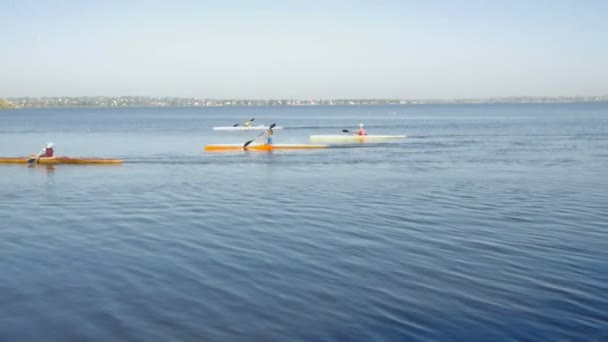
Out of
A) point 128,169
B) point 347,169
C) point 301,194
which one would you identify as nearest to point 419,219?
point 301,194

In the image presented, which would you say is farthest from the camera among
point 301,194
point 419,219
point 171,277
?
point 301,194

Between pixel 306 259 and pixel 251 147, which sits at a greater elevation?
pixel 251 147

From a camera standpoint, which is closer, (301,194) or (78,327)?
(78,327)

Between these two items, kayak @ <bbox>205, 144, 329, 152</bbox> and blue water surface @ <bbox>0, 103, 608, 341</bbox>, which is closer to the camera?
blue water surface @ <bbox>0, 103, 608, 341</bbox>

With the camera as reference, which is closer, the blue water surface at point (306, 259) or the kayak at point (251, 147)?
the blue water surface at point (306, 259)

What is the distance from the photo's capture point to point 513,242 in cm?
1458

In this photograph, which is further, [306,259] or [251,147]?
[251,147]

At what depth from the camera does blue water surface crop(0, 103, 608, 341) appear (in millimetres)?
9359

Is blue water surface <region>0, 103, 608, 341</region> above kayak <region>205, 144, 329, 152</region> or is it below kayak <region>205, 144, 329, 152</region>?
below

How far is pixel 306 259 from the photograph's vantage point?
43.0 ft

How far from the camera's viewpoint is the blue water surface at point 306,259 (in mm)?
9359

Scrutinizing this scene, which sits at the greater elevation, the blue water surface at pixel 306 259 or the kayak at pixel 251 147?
the kayak at pixel 251 147

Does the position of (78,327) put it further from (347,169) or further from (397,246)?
(347,169)

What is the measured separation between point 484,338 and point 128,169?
1086 inches
